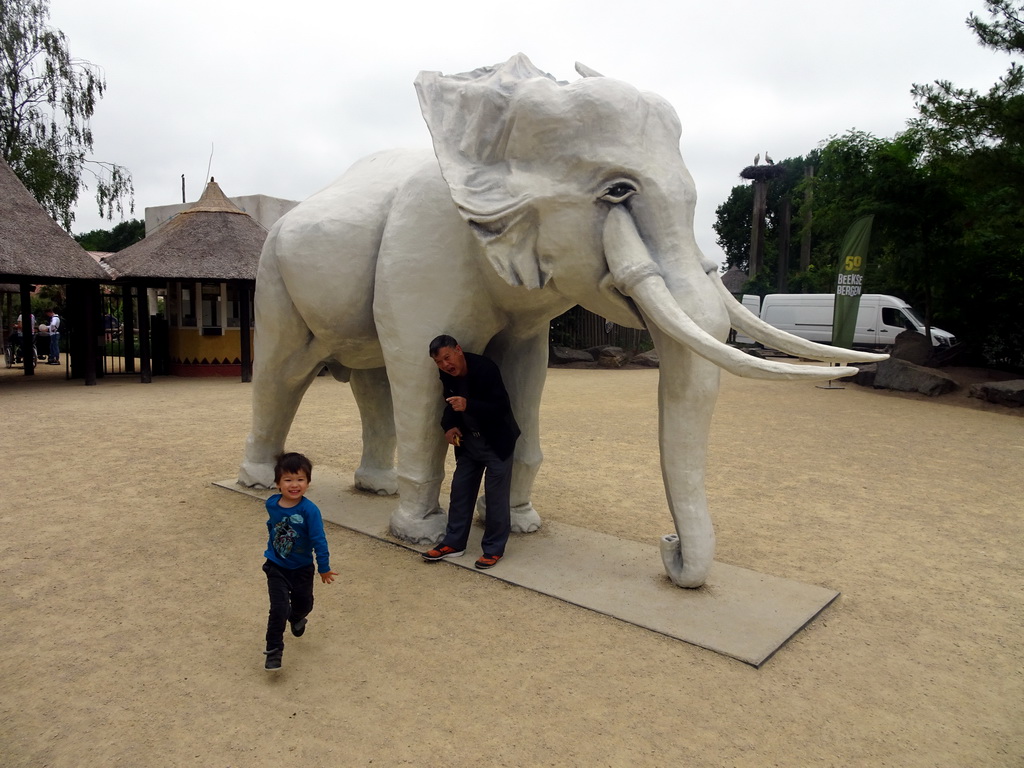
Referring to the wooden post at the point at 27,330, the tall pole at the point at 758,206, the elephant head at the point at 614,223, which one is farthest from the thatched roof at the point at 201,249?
the tall pole at the point at 758,206

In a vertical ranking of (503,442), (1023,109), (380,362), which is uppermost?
(1023,109)

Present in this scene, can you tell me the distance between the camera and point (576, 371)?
53.6 ft

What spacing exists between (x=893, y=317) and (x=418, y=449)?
1803 centimetres

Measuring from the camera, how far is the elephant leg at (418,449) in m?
3.79

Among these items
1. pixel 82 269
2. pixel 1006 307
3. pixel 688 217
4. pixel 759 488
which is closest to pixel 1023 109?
pixel 1006 307

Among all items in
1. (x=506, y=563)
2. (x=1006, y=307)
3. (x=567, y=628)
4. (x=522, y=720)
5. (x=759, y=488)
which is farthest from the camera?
(x=1006, y=307)

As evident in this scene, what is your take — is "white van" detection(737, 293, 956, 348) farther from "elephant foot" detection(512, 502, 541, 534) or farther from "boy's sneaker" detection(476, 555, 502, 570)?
"boy's sneaker" detection(476, 555, 502, 570)

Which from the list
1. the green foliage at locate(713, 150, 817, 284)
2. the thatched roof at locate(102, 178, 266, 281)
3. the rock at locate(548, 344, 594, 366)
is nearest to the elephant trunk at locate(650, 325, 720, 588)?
the thatched roof at locate(102, 178, 266, 281)

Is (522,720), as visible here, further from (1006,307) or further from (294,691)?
(1006,307)

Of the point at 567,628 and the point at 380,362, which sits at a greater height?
the point at 380,362

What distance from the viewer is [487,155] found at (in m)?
3.34

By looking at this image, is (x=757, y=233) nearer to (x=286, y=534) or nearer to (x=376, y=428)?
(x=376, y=428)

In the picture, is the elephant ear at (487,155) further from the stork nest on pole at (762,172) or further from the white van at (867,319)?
the stork nest on pole at (762,172)

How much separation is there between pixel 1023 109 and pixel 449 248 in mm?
10436
